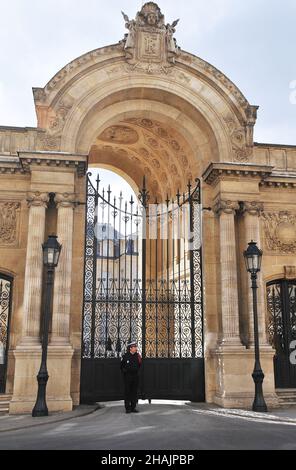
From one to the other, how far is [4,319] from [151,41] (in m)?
10.0

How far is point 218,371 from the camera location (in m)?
14.1

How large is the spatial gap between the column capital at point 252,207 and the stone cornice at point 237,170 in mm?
883

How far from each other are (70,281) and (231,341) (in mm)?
4931

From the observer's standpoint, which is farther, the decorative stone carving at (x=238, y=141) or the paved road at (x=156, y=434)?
the decorative stone carving at (x=238, y=141)

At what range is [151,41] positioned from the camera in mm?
15805

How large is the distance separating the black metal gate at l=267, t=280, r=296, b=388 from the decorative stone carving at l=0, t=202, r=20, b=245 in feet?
27.3

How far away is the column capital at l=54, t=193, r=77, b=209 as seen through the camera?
45.6 feet

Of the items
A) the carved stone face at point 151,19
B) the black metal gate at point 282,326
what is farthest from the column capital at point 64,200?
the black metal gate at point 282,326

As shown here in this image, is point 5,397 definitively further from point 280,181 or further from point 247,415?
point 280,181

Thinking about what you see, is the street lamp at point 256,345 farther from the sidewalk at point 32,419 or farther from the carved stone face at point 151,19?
the carved stone face at point 151,19

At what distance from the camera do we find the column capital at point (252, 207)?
49.1 feet

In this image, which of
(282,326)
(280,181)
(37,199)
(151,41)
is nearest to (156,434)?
(37,199)

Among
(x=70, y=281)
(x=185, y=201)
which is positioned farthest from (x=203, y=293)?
(x=70, y=281)

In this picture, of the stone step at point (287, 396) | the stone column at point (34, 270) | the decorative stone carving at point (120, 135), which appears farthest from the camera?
the decorative stone carving at point (120, 135)
